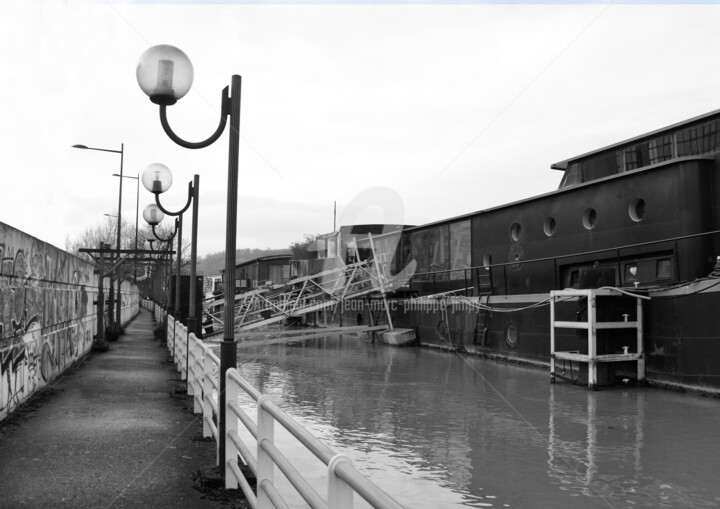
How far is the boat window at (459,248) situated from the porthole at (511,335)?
11.2 feet

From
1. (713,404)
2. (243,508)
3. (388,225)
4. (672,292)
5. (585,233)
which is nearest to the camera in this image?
(243,508)

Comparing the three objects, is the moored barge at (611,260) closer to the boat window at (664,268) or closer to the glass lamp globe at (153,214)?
the boat window at (664,268)

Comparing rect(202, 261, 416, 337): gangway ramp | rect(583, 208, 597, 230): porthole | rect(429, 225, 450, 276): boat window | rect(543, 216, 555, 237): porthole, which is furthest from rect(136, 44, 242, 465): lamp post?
rect(202, 261, 416, 337): gangway ramp

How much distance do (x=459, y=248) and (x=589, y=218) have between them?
7.21 metres

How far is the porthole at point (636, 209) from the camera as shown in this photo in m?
14.1

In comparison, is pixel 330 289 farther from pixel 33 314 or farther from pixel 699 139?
pixel 33 314

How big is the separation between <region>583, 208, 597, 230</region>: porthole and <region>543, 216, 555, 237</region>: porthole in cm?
145

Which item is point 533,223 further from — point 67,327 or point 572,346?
point 67,327

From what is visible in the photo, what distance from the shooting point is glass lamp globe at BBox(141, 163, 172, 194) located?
420 inches

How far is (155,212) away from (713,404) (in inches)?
460

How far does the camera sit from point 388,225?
3044 centimetres

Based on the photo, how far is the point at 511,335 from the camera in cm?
1825

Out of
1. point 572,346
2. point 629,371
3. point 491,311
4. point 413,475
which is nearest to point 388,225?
→ point 491,311

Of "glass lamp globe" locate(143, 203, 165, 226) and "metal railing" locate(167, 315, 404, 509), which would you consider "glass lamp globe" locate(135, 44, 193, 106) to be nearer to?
"metal railing" locate(167, 315, 404, 509)
